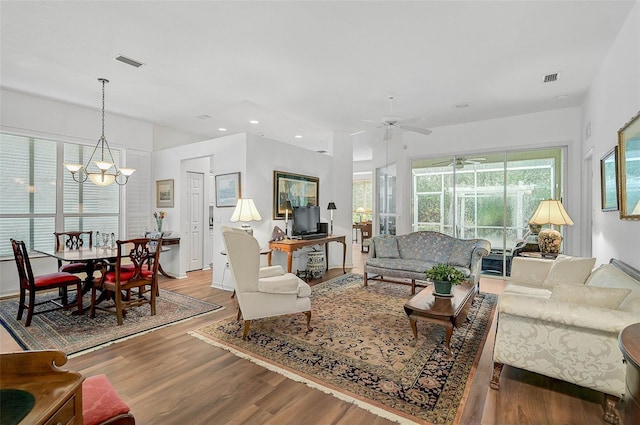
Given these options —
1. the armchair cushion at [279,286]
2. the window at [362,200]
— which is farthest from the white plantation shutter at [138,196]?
the window at [362,200]

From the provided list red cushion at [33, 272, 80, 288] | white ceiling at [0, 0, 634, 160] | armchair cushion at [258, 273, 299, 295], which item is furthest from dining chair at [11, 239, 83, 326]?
armchair cushion at [258, 273, 299, 295]

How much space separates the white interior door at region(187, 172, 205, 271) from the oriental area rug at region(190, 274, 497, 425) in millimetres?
3091

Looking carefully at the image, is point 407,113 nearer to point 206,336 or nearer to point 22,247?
point 206,336

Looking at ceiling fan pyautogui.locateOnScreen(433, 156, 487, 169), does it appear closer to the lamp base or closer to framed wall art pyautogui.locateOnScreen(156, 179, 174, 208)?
the lamp base

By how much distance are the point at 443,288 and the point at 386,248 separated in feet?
7.00

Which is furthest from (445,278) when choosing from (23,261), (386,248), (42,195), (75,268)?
(42,195)

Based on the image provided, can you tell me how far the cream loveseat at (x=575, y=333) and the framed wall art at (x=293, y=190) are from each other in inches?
151

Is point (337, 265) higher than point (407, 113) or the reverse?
the reverse

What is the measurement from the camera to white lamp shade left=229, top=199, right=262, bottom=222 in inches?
179

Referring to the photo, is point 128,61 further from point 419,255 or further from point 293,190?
point 419,255

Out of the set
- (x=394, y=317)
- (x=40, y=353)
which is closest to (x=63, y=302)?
(x=40, y=353)

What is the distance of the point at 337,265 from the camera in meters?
6.69

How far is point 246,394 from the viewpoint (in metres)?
2.16

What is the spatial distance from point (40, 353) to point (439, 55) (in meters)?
3.86
